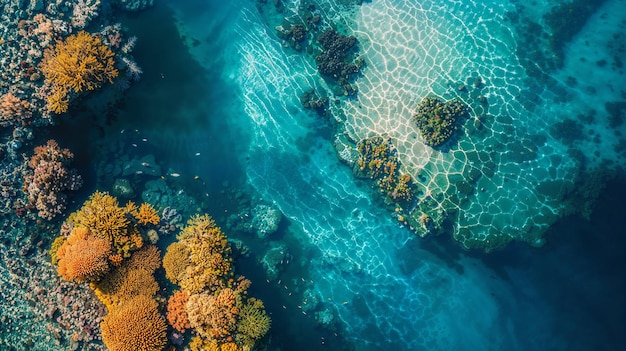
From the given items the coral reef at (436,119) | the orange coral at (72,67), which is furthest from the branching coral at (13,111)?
the coral reef at (436,119)

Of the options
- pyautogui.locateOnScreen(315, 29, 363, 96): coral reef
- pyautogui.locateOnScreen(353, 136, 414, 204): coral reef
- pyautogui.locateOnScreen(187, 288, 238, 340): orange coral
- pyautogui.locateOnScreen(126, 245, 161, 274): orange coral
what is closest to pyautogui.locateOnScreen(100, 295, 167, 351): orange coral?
pyautogui.locateOnScreen(187, 288, 238, 340): orange coral

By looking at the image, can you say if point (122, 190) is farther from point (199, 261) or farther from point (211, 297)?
point (211, 297)

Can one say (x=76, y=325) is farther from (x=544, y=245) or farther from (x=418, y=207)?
(x=544, y=245)

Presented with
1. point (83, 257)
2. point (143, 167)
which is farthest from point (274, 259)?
point (83, 257)

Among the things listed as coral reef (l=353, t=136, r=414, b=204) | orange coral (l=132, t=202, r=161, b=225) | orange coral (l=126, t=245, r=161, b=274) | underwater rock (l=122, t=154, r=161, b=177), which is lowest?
orange coral (l=126, t=245, r=161, b=274)

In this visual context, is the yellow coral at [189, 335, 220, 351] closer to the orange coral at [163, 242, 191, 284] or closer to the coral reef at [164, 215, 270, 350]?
the coral reef at [164, 215, 270, 350]

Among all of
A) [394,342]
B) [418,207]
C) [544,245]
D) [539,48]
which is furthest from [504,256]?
[539,48]
